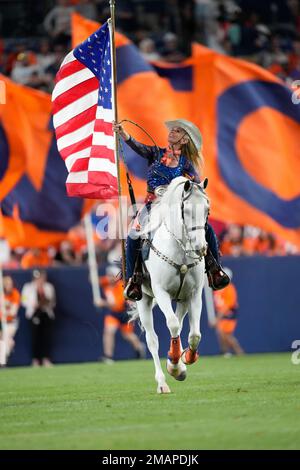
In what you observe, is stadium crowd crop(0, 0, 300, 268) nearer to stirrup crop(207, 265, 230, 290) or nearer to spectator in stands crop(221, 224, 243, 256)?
spectator in stands crop(221, 224, 243, 256)

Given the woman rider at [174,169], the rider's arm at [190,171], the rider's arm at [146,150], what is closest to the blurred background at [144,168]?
the woman rider at [174,169]

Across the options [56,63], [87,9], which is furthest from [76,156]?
[87,9]

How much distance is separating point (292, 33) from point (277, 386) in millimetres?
19135

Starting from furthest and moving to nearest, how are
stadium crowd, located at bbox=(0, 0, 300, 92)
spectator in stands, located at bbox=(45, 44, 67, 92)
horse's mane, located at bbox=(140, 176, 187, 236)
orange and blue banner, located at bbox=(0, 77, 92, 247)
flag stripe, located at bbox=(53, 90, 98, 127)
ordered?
stadium crowd, located at bbox=(0, 0, 300, 92) < spectator in stands, located at bbox=(45, 44, 67, 92) < orange and blue banner, located at bbox=(0, 77, 92, 247) < flag stripe, located at bbox=(53, 90, 98, 127) < horse's mane, located at bbox=(140, 176, 187, 236)

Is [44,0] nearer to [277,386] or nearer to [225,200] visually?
[225,200]

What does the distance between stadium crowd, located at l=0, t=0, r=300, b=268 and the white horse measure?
13196mm

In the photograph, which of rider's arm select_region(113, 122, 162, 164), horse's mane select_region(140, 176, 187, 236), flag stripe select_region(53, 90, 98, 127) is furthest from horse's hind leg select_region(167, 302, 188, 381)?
flag stripe select_region(53, 90, 98, 127)

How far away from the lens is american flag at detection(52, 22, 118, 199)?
15469mm

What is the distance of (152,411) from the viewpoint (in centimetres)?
1210

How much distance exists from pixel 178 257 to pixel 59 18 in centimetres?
1953

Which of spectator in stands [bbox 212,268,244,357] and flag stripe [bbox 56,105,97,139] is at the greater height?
flag stripe [bbox 56,105,97,139]

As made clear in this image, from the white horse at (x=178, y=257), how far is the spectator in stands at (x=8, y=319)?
33.6 ft

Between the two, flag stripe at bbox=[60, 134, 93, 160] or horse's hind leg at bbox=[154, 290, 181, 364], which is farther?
flag stripe at bbox=[60, 134, 93, 160]
